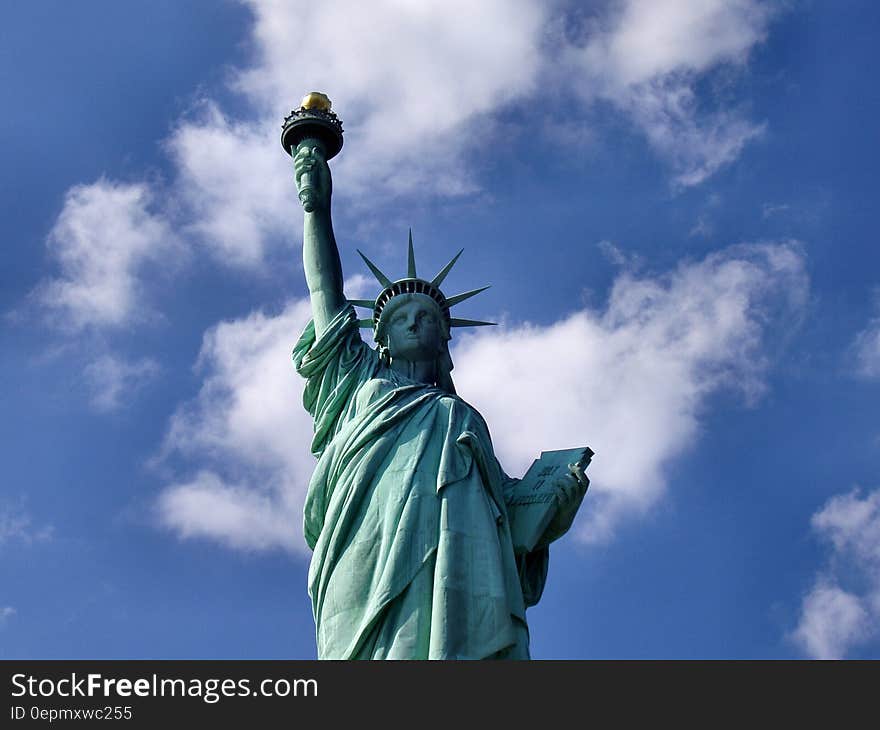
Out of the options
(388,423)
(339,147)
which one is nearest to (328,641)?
(388,423)

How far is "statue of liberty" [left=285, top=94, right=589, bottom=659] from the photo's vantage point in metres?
16.6

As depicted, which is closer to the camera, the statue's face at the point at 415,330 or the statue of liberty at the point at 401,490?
the statue of liberty at the point at 401,490

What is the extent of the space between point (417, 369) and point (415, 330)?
530 mm

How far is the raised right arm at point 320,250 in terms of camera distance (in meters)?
20.3

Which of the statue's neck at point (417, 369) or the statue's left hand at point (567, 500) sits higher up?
the statue's neck at point (417, 369)

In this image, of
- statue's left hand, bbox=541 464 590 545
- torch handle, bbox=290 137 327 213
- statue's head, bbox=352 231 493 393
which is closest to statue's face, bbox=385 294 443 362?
statue's head, bbox=352 231 493 393

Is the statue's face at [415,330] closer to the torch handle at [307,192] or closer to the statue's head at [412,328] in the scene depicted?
the statue's head at [412,328]

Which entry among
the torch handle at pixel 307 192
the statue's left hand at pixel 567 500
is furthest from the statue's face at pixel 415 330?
the statue's left hand at pixel 567 500

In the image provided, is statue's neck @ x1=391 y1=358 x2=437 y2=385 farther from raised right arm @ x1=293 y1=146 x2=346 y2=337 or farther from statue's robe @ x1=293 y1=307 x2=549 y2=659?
raised right arm @ x1=293 y1=146 x2=346 y2=337

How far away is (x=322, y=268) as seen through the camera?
67.3ft

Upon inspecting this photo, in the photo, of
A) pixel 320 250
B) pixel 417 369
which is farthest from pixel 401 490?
pixel 320 250

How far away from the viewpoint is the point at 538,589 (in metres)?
18.5

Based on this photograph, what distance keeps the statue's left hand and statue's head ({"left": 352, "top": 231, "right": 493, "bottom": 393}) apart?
2415 millimetres
